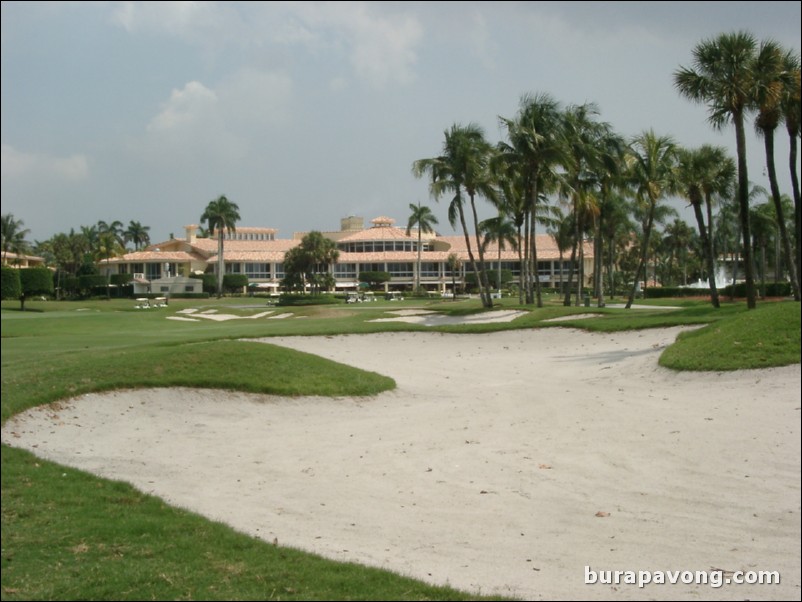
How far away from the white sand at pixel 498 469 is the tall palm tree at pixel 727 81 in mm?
15331

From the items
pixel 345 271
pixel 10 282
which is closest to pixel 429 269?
pixel 345 271

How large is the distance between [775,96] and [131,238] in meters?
→ 156

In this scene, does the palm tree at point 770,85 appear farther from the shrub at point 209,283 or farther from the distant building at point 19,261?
the shrub at point 209,283

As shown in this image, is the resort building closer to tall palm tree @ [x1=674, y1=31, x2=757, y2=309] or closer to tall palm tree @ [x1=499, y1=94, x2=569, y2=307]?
tall palm tree @ [x1=499, y1=94, x2=569, y2=307]

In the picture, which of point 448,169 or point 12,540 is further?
point 448,169

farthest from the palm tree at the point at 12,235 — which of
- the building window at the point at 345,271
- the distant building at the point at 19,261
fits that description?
the building window at the point at 345,271

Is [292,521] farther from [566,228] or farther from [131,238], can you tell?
[131,238]

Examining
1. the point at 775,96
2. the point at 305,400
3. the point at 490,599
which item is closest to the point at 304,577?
the point at 490,599

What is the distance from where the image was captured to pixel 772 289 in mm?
67438

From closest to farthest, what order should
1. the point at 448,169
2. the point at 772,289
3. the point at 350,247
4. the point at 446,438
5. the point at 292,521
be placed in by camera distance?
the point at 292,521 → the point at 446,438 → the point at 448,169 → the point at 772,289 → the point at 350,247

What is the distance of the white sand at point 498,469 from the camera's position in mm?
8820

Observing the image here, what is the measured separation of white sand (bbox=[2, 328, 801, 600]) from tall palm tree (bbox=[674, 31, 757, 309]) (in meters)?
15.3

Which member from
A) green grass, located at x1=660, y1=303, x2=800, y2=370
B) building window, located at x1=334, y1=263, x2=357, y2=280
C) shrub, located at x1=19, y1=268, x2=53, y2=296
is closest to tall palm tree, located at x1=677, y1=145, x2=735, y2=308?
green grass, located at x1=660, y1=303, x2=800, y2=370

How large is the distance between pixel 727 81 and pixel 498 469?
81.5ft
